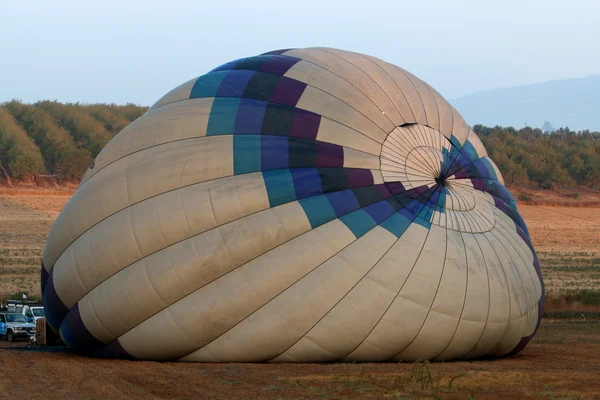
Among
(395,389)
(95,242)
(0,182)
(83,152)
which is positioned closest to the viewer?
(395,389)

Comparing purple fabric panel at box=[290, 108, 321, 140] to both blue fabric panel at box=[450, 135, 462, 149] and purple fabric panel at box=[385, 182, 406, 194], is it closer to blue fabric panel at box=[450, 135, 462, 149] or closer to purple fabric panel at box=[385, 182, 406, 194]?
purple fabric panel at box=[385, 182, 406, 194]

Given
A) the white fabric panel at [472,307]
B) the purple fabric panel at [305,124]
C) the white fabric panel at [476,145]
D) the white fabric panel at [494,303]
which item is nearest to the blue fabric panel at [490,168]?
the white fabric panel at [476,145]

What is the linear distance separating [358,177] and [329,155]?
1.62 ft

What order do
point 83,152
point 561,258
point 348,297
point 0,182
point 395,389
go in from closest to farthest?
point 395,389 < point 348,297 < point 561,258 < point 0,182 < point 83,152

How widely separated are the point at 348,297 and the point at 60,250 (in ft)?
15.2

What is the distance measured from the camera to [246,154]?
44.4ft

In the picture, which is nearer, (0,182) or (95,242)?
(95,242)

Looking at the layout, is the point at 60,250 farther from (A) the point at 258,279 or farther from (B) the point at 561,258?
(B) the point at 561,258

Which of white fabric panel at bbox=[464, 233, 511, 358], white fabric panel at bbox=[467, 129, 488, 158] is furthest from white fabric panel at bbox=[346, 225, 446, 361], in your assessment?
white fabric panel at bbox=[467, 129, 488, 158]

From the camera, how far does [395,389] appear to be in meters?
10.9

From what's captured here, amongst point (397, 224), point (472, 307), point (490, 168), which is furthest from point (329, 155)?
point (490, 168)

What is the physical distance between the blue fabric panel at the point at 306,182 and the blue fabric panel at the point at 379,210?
0.70 metres

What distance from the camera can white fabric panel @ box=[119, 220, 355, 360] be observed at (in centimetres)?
1291

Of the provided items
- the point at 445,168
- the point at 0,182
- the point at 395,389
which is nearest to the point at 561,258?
the point at 445,168
